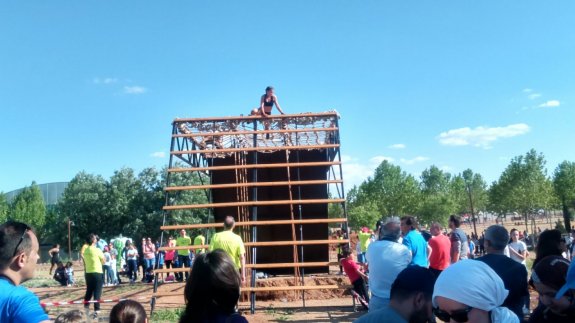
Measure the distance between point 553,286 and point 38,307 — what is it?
2.97 meters

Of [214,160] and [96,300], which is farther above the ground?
[214,160]

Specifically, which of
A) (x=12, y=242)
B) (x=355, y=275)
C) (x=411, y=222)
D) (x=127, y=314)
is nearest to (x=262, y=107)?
(x=355, y=275)

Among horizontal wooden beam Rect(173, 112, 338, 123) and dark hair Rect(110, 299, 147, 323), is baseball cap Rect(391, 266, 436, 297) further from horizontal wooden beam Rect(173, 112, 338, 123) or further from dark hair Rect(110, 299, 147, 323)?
horizontal wooden beam Rect(173, 112, 338, 123)

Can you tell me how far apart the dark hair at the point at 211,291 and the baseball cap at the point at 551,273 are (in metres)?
1.77

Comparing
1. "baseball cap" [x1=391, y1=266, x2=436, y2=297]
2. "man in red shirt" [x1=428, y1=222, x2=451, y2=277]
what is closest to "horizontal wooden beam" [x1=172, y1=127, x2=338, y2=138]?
"man in red shirt" [x1=428, y1=222, x2=451, y2=277]

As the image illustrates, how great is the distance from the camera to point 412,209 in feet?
182

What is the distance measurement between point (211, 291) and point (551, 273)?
1.95 metres

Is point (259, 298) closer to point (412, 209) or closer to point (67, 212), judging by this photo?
point (67, 212)

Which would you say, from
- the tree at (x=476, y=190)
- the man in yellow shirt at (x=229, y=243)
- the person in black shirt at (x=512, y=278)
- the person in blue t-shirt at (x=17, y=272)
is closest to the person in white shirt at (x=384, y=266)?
the person in black shirt at (x=512, y=278)

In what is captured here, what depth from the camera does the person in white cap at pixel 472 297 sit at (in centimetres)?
213

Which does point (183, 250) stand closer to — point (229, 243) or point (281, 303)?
point (281, 303)

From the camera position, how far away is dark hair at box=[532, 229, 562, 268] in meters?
4.09

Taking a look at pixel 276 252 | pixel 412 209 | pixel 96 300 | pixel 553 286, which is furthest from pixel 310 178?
pixel 412 209

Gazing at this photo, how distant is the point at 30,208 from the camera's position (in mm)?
69938
